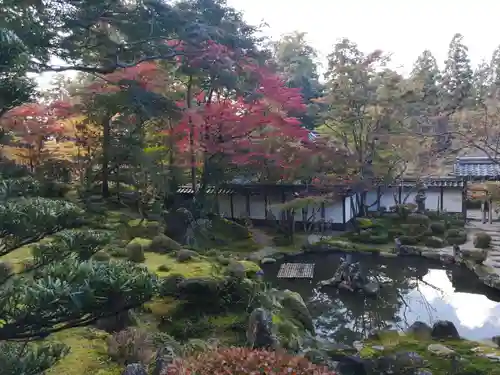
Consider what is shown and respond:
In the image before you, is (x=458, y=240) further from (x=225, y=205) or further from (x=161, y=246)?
(x=161, y=246)

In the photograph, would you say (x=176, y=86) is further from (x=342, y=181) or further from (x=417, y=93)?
(x=417, y=93)

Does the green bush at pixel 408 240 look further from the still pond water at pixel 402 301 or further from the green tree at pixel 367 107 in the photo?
the green tree at pixel 367 107

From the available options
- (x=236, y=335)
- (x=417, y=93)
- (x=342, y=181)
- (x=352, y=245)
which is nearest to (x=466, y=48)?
(x=417, y=93)

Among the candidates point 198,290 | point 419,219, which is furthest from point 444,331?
point 419,219

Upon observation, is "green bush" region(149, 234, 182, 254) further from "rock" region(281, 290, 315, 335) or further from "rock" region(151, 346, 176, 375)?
"rock" region(151, 346, 176, 375)

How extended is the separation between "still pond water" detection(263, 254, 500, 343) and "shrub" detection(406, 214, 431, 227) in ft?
11.7

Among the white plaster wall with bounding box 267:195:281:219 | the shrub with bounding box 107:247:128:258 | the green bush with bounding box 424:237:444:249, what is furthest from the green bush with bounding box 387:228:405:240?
the shrub with bounding box 107:247:128:258

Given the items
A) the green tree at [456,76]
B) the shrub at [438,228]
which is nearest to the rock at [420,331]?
the shrub at [438,228]

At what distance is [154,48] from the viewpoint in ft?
34.1

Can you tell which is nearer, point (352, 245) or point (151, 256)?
point (151, 256)

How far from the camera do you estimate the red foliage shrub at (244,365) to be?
168 inches

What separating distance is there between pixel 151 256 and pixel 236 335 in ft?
13.9

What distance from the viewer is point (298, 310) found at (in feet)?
33.1

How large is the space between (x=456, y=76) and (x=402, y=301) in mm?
27644
